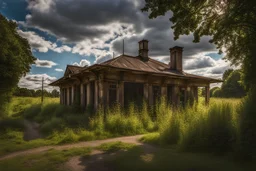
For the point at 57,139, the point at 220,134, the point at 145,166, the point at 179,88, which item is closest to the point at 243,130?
the point at 220,134

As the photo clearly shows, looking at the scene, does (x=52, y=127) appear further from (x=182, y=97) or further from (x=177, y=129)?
(x=182, y=97)

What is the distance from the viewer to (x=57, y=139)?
7.34m

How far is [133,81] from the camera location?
11.8 meters

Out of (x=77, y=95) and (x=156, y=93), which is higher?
(x=156, y=93)

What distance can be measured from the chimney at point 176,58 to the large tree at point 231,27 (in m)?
8.33


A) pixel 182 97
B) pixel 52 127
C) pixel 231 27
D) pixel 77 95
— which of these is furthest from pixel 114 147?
pixel 182 97

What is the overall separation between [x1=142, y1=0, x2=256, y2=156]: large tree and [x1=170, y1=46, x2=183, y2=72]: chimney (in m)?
8.33

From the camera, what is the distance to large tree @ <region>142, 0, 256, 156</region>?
4129 millimetres

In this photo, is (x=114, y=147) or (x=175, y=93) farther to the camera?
(x=175, y=93)

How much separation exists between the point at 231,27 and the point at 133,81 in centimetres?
690

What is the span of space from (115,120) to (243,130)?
224 inches

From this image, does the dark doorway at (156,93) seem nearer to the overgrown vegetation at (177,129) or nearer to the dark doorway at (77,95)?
the overgrown vegetation at (177,129)

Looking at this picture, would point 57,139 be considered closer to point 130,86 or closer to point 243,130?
point 243,130

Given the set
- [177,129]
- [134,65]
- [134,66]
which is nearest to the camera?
[177,129]
